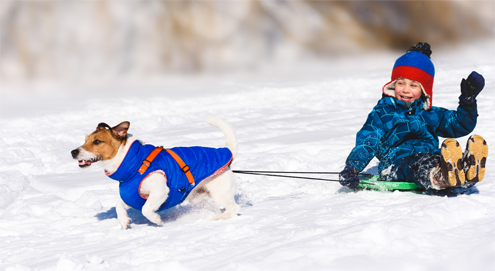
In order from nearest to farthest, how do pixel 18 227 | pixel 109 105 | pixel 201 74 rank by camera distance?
1. pixel 18 227
2. pixel 109 105
3. pixel 201 74

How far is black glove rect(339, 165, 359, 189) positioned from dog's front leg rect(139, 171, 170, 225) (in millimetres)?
1242

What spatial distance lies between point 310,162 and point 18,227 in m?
2.62

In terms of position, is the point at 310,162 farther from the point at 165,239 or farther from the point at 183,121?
the point at 183,121

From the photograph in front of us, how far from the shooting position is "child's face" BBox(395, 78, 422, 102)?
3533 mm

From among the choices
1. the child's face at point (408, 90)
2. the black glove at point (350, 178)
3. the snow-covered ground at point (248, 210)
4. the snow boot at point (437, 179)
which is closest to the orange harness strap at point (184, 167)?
the snow-covered ground at point (248, 210)

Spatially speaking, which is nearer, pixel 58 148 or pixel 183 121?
pixel 58 148

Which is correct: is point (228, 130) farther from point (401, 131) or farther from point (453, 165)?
point (453, 165)

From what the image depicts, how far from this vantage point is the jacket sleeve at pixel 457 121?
334cm

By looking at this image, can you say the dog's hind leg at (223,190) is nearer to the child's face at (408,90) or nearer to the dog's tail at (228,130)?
the dog's tail at (228,130)

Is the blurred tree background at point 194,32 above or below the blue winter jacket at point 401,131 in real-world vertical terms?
above

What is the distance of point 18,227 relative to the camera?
3.13 m

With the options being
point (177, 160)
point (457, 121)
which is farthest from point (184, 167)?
point (457, 121)

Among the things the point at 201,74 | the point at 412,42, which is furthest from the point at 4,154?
the point at 412,42

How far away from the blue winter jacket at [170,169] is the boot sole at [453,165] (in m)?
1.40
